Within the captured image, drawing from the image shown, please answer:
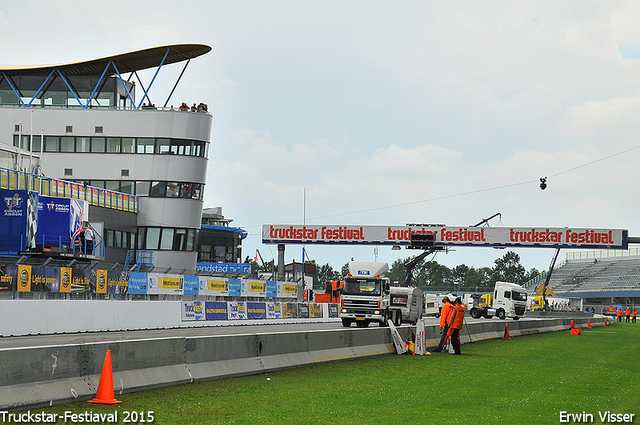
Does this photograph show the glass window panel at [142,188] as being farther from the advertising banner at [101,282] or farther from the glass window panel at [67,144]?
the advertising banner at [101,282]

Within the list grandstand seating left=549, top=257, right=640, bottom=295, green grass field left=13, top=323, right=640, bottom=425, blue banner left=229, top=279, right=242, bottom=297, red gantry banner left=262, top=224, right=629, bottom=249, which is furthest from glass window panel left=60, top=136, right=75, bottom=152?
grandstand seating left=549, top=257, right=640, bottom=295

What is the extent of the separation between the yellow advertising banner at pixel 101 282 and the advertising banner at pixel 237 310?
6.35 metres

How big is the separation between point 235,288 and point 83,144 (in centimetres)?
2398

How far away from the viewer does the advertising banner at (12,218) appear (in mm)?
44594

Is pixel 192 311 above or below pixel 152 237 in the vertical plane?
below

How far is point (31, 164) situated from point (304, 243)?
2777cm

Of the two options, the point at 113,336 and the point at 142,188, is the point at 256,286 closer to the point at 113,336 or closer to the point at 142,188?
the point at 142,188

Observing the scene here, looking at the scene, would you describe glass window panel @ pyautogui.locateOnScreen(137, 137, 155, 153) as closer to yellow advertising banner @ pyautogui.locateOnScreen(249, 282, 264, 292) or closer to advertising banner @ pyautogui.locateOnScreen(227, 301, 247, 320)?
yellow advertising banner @ pyautogui.locateOnScreen(249, 282, 264, 292)

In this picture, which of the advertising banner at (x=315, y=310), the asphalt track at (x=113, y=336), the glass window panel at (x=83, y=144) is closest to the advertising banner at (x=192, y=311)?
the asphalt track at (x=113, y=336)

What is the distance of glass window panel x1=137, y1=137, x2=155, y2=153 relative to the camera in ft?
208

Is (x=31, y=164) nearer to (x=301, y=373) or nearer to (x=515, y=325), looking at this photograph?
(x=515, y=325)

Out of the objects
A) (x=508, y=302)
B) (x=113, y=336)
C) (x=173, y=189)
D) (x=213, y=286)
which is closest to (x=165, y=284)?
(x=213, y=286)

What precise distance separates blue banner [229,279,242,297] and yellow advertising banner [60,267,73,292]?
1651cm

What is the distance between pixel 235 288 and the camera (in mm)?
47500
